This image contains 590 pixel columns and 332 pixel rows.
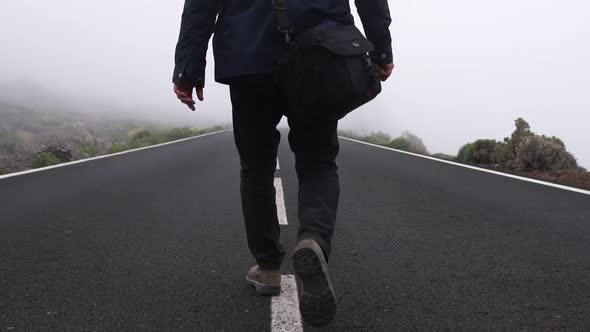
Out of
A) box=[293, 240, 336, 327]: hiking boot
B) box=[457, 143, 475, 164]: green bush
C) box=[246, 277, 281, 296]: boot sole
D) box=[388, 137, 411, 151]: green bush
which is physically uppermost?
box=[293, 240, 336, 327]: hiking boot

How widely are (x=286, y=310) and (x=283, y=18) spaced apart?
140 cm

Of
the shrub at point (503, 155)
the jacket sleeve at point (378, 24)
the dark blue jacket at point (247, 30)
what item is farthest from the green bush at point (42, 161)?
the jacket sleeve at point (378, 24)

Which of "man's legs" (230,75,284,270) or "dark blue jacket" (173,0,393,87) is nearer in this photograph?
"dark blue jacket" (173,0,393,87)

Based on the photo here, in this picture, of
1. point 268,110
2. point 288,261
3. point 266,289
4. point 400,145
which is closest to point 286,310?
point 266,289

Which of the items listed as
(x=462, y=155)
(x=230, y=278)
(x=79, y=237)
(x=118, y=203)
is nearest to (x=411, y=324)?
(x=230, y=278)

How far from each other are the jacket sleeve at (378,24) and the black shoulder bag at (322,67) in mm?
279

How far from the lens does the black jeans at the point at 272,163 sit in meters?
2.28

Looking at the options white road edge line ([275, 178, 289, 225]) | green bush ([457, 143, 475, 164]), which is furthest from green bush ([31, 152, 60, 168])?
green bush ([457, 143, 475, 164])

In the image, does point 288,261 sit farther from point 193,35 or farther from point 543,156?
point 543,156

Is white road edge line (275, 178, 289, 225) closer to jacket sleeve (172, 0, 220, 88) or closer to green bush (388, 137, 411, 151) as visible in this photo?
jacket sleeve (172, 0, 220, 88)

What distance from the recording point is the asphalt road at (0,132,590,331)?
7.86 feet

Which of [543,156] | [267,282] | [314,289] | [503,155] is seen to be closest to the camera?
[314,289]

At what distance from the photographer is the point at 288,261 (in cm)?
333

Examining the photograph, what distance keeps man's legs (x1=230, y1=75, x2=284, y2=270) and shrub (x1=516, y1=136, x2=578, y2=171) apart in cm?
829
